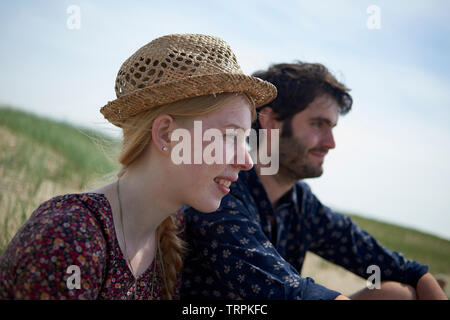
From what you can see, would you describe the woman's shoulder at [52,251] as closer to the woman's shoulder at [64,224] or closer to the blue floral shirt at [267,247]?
the woman's shoulder at [64,224]

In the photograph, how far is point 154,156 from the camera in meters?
2.01

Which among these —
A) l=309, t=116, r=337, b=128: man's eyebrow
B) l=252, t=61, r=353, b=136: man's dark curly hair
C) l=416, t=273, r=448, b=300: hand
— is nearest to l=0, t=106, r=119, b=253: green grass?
l=252, t=61, r=353, b=136: man's dark curly hair

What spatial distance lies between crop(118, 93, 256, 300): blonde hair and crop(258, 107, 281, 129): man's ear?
1271 millimetres

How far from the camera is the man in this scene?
2486 millimetres

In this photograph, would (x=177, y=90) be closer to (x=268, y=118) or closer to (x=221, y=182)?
(x=221, y=182)

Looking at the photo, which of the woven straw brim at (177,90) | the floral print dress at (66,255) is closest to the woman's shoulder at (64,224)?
the floral print dress at (66,255)

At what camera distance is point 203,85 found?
190 cm

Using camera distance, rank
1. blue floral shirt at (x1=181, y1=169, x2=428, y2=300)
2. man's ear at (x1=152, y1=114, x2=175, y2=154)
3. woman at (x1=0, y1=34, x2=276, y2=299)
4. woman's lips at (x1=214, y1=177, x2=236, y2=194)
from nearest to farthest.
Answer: woman at (x1=0, y1=34, x2=276, y2=299), man's ear at (x1=152, y1=114, x2=175, y2=154), woman's lips at (x1=214, y1=177, x2=236, y2=194), blue floral shirt at (x1=181, y1=169, x2=428, y2=300)

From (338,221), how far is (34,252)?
2.57 meters

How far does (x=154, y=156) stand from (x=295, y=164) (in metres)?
1.61

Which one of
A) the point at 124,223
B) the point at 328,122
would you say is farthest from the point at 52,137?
the point at 124,223

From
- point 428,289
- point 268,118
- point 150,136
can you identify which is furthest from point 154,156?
point 428,289

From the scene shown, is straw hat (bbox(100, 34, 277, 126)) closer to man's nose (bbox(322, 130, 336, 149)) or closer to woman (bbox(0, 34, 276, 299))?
woman (bbox(0, 34, 276, 299))
